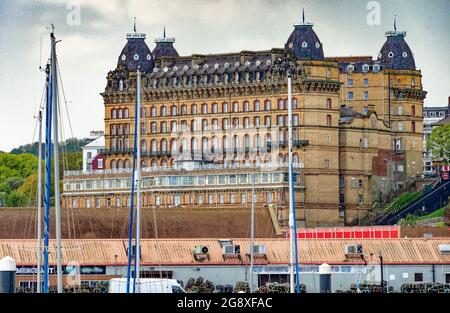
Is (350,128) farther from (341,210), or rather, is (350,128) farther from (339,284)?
(339,284)

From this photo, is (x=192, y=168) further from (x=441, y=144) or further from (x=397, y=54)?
(x=441, y=144)

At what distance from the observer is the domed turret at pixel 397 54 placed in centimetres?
7906

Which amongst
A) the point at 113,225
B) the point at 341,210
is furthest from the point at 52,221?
the point at 341,210

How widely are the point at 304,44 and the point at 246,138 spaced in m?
6.72

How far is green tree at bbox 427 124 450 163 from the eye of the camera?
261 feet

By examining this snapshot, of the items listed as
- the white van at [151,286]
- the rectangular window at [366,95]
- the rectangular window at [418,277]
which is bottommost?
the white van at [151,286]

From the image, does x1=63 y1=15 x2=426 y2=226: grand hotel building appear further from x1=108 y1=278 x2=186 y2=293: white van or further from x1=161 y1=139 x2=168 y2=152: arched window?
x1=108 y1=278 x2=186 y2=293: white van

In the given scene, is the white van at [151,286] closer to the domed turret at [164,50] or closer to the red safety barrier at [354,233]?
the red safety barrier at [354,233]

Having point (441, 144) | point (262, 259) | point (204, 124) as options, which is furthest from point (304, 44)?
point (262, 259)

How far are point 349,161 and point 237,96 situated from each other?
6.44m

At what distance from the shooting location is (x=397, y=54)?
263 feet

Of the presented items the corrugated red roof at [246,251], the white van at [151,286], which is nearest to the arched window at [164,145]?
the corrugated red roof at [246,251]

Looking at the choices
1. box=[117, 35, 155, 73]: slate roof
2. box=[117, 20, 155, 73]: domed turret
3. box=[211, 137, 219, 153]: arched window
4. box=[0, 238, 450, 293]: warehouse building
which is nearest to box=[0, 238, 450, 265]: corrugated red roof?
box=[0, 238, 450, 293]: warehouse building

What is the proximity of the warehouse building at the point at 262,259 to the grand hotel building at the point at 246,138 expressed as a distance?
30172mm
